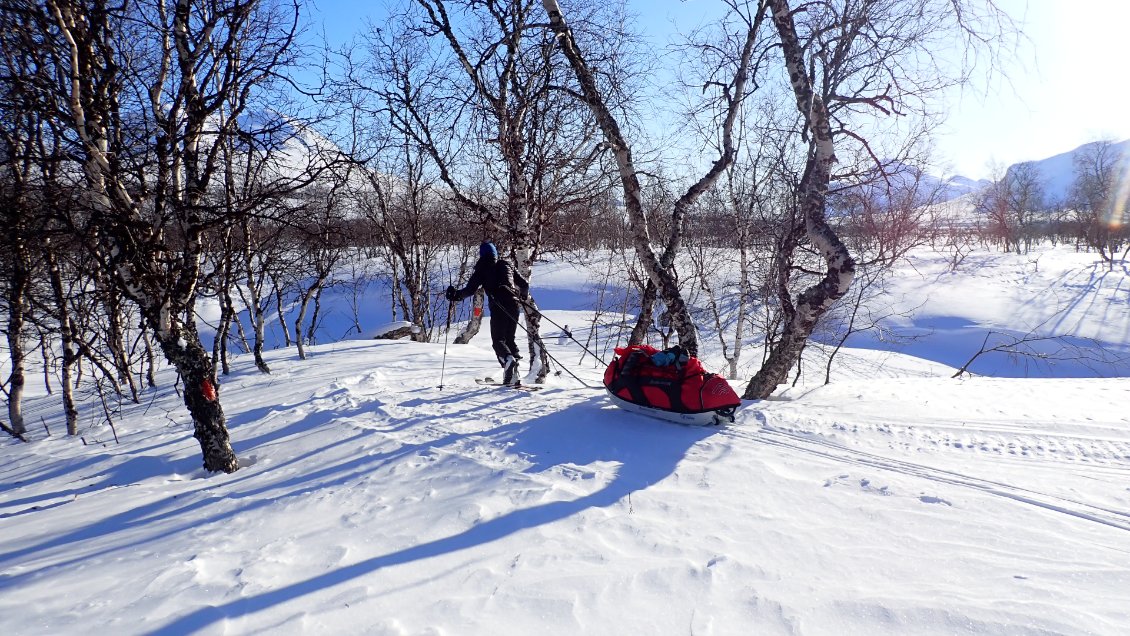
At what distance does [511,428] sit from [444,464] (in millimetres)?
898

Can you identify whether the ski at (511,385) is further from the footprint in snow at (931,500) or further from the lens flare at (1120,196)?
the lens flare at (1120,196)

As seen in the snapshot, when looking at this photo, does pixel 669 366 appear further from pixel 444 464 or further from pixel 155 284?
pixel 155 284

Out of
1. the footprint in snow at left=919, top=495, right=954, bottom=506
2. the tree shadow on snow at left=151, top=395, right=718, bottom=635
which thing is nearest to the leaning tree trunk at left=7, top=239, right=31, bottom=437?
the tree shadow on snow at left=151, top=395, right=718, bottom=635

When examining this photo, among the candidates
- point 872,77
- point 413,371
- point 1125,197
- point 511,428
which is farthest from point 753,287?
point 1125,197

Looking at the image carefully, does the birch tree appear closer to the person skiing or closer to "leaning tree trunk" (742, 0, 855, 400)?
the person skiing

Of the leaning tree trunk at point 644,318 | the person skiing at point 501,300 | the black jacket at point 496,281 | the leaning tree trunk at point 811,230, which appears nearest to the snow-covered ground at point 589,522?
the leaning tree trunk at point 811,230

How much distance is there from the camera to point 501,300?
6.84 metres

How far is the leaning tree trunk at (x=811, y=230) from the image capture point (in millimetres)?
5410

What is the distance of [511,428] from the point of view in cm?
486

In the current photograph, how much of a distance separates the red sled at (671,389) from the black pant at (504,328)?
203 cm

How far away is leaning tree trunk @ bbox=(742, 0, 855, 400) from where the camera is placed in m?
5.41

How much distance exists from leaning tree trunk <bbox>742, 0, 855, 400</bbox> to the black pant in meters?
2.95

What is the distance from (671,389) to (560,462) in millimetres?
1256

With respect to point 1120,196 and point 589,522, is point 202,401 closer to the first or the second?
point 589,522
